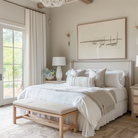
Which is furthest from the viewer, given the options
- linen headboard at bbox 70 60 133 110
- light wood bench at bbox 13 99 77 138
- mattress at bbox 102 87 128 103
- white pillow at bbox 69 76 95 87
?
linen headboard at bbox 70 60 133 110

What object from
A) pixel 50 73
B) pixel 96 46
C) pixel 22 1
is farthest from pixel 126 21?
pixel 22 1

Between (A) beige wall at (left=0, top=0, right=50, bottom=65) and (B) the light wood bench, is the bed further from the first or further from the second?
(A) beige wall at (left=0, top=0, right=50, bottom=65)

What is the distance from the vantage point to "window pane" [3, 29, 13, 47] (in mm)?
4695

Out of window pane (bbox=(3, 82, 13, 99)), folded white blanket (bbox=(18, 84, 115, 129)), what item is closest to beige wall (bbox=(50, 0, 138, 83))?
window pane (bbox=(3, 82, 13, 99))

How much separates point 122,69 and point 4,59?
2.98 m

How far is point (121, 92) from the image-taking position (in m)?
3.93

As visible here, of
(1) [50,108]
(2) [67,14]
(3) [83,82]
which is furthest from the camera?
(2) [67,14]

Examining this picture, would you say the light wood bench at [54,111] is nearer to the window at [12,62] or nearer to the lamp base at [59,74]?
the window at [12,62]

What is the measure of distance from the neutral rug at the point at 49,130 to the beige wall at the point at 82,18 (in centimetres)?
134

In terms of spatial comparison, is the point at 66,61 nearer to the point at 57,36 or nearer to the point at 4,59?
the point at 57,36

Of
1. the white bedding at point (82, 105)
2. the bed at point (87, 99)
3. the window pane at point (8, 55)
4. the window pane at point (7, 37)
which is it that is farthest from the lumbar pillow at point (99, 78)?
the window pane at point (7, 37)

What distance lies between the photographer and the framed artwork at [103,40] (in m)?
4.43

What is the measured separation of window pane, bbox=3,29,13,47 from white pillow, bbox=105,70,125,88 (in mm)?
2658

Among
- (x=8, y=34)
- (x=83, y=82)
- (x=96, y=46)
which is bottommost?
(x=83, y=82)
